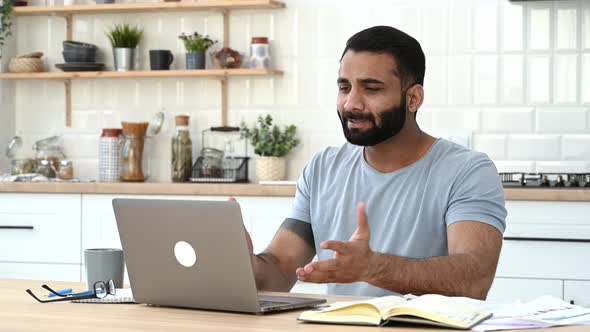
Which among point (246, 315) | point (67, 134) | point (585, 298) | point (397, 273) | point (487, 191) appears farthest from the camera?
point (67, 134)

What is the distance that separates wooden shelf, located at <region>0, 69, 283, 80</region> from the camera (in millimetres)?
4547

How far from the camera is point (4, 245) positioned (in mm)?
4371

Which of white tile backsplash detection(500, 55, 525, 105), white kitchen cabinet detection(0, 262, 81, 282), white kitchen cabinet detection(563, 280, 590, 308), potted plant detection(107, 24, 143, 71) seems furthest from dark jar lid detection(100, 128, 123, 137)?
white kitchen cabinet detection(563, 280, 590, 308)

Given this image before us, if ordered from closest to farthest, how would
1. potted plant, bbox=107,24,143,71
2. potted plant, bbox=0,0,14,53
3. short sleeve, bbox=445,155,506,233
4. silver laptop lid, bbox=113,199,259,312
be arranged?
silver laptop lid, bbox=113,199,259,312 → short sleeve, bbox=445,155,506,233 → potted plant, bbox=107,24,143,71 → potted plant, bbox=0,0,14,53

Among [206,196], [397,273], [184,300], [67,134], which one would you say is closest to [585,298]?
[206,196]

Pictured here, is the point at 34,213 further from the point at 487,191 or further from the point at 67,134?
the point at 487,191

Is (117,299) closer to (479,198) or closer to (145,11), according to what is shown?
(479,198)

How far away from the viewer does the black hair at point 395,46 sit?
2438 millimetres

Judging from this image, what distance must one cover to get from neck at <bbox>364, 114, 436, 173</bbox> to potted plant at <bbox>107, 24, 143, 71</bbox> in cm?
252

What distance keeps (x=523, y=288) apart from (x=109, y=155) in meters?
2.08

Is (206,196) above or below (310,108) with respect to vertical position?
below

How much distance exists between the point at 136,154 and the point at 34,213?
61 cm

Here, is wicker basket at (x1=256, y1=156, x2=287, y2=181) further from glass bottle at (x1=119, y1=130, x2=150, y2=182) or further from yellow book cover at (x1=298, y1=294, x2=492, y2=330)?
yellow book cover at (x1=298, y1=294, x2=492, y2=330)

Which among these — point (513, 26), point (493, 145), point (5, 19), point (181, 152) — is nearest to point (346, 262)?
point (493, 145)
